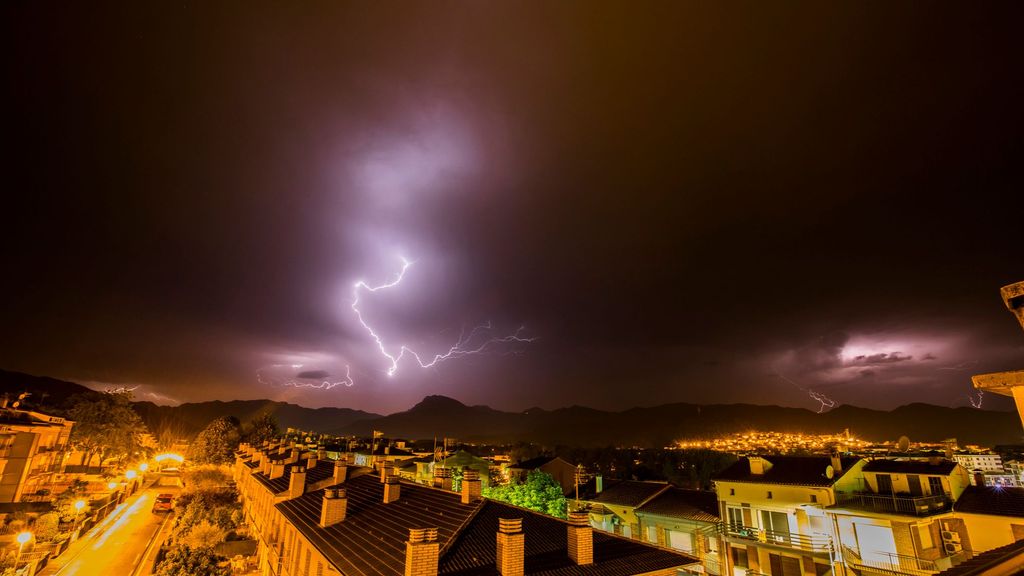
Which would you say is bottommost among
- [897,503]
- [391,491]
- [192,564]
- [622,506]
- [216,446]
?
[192,564]

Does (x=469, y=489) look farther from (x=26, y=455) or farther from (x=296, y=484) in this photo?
(x=26, y=455)

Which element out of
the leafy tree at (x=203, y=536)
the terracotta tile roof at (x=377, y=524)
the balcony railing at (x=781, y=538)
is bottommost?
the leafy tree at (x=203, y=536)

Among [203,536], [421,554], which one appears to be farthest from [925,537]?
[203,536]

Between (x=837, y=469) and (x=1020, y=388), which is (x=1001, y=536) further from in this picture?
(x=1020, y=388)

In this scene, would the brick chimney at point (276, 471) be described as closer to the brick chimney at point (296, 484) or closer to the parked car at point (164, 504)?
the brick chimney at point (296, 484)

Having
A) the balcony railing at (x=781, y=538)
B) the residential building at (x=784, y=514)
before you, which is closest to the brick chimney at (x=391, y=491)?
the residential building at (x=784, y=514)

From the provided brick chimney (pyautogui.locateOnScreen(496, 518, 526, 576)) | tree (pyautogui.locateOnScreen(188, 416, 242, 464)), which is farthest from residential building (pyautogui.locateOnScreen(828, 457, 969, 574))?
tree (pyautogui.locateOnScreen(188, 416, 242, 464))
